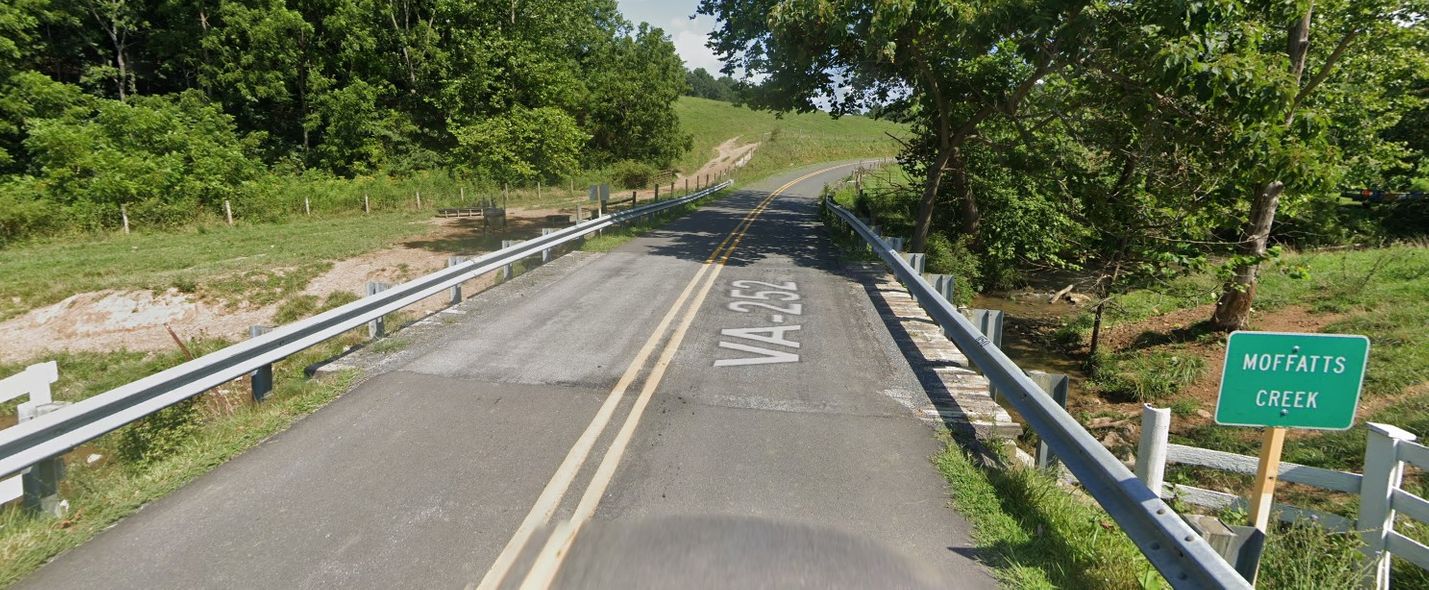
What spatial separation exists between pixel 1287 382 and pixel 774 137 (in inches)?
3171

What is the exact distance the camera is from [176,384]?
5.11 meters

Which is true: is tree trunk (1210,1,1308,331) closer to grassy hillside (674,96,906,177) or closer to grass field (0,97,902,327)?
grass field (0,97,902,327)

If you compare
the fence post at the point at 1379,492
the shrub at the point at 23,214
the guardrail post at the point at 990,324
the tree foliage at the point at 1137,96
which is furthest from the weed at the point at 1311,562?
the shrub at the point at 23,214

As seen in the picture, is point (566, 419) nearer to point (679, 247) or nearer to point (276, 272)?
point (679, 247)

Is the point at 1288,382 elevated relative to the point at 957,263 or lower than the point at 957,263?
elevated

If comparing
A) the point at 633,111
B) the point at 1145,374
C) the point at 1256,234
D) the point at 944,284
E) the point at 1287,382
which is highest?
the point at 633,111

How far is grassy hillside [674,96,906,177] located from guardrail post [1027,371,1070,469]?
52.9 m

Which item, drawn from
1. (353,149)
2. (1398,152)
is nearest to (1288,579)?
(1398,152)

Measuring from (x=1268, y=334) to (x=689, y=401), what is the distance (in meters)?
4.03

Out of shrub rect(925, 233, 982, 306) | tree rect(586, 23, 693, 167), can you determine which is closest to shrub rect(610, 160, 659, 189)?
tree rect(586, 23, 693, 167)

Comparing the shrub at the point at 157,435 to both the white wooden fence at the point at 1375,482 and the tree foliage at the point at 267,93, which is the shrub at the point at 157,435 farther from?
the tree foliage at the point at 267,93

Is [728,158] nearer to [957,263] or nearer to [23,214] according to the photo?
[957,263]

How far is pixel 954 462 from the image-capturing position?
5.10 m

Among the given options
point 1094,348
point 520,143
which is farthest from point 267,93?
point 1094,348
